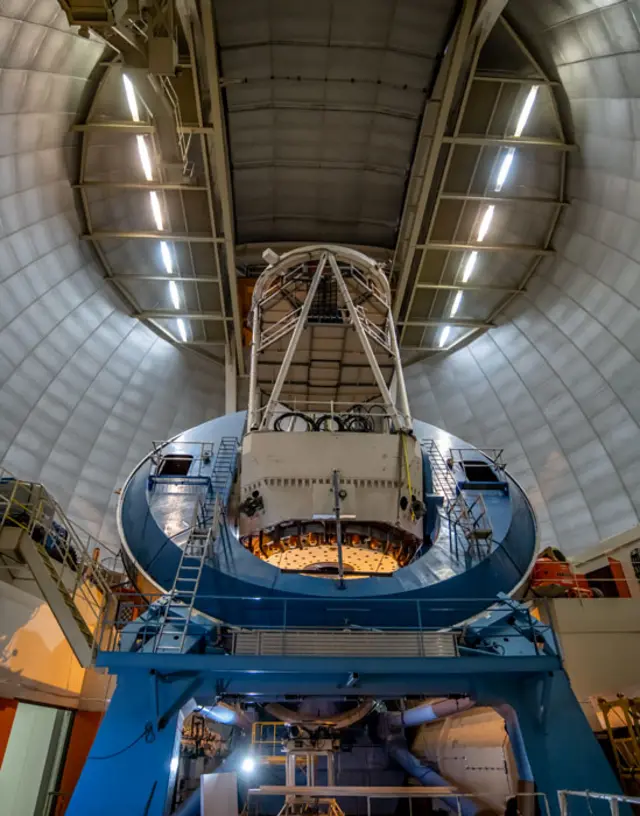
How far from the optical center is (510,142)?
16.5 meters

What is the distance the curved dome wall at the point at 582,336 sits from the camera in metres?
14.0

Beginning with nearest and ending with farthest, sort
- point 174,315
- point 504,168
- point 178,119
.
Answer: point 178,119, point 504,168, point 174,315

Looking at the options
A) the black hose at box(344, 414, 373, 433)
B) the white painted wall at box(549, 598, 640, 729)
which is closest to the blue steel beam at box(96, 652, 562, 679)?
the white painted wall at box(549, 598, 640, 729)

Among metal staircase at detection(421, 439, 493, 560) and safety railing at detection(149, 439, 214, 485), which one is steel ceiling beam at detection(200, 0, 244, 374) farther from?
metal staircase at detection(421, 439, 493, 560)

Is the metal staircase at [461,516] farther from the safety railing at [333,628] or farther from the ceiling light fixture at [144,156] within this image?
the ceiling light fixture at [144,156]

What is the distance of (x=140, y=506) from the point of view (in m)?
9.91

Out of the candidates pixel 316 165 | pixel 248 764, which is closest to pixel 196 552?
pixel 248 764

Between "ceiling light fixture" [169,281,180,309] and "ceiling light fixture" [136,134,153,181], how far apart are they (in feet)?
13.3

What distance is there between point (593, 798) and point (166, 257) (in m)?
18.8

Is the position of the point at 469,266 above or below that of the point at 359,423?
above

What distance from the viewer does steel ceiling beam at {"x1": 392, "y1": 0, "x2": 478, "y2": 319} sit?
13.6 metres

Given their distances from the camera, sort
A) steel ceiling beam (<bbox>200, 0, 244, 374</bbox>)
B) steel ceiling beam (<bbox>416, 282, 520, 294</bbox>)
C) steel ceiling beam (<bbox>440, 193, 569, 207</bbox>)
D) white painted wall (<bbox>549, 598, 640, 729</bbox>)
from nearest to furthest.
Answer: white painted wall (<bbox>549, 598, 640, 729</bbox>) < steel ceiling beam (<bbox>200, 0, 244, 374</bbox>) < steel ceiling beam (<bbox>440, 193, 569, 207</bbox>) < steel ceiling beam (<bbox>416, 282, 520, 294</bbox>)

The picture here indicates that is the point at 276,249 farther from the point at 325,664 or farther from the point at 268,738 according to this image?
the point at 325,664

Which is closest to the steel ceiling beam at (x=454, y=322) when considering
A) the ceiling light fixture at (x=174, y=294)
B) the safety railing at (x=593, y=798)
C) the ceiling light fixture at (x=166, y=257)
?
the ceiling light fixture at (x=174, y=294)
